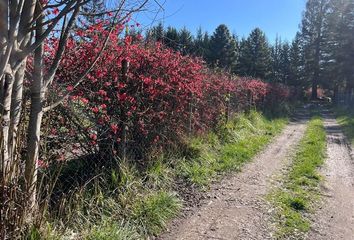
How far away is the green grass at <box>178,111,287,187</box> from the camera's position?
706 centimetres

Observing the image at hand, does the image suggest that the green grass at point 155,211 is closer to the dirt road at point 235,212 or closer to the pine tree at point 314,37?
the dirt road at point 235,212

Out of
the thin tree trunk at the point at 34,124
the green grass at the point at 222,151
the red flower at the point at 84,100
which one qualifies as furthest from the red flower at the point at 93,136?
the green grass at the point at 222,151

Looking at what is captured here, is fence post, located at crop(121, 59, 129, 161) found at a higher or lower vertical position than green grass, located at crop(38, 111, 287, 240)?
higher

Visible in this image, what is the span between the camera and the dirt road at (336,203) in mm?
4969

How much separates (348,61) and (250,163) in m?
33.7

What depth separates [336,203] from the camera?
6.23m

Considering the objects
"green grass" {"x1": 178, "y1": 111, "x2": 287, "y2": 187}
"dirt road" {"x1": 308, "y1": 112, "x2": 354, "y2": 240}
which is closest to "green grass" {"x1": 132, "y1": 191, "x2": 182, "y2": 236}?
"green grass" {"x1": 178, "y1": 111, "x2": 287, "y2": 187}

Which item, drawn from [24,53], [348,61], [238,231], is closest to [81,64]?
[24,53]

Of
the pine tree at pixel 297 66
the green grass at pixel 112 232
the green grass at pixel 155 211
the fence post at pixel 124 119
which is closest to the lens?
the green grass at pixel 112 232

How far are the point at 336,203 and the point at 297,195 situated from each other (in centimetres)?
61

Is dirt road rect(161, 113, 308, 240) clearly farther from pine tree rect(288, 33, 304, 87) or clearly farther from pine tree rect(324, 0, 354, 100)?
pine tree rect(288, 33, 304, 87)

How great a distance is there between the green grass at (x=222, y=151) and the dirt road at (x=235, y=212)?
0.35 metres

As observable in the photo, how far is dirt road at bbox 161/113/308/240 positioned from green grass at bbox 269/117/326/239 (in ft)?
0.66

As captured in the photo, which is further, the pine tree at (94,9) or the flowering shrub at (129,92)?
the flowering shrub at (129,92)
